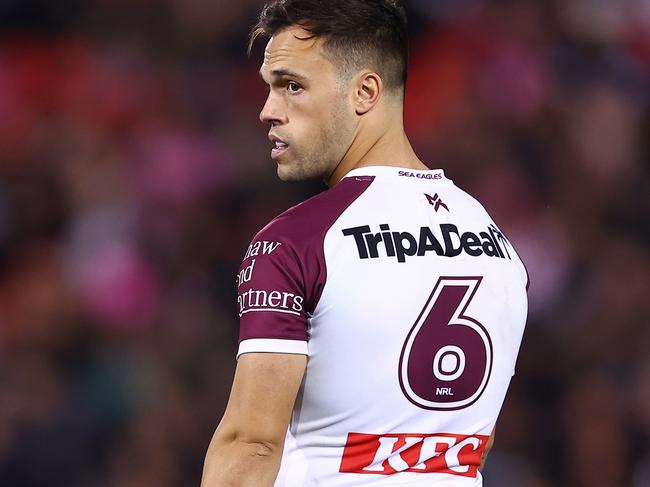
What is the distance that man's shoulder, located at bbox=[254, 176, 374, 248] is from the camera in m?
2.39

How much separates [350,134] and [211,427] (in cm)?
344

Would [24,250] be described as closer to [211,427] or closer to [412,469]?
[211,427]

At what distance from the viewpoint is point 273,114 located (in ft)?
8.56

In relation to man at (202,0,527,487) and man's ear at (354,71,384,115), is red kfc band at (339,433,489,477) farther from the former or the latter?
man's ear at (354,71,384,115)

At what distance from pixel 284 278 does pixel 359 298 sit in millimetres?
165

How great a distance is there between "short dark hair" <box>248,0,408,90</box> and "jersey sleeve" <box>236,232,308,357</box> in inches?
19.9

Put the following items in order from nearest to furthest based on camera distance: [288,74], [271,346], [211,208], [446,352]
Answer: [271,346]
[446,352]
[288,74]
[211,208]

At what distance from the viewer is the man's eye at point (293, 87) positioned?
→ 260cm

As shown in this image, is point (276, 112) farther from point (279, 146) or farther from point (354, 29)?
point (354, 29)

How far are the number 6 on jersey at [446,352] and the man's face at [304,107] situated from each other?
1.42ft

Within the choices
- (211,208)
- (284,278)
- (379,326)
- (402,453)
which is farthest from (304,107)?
(211,208)

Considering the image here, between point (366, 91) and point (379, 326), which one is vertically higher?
point (366, 91)

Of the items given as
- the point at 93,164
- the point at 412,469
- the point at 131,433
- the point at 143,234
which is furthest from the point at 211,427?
the point at 412,469

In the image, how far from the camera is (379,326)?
239 centimetres
